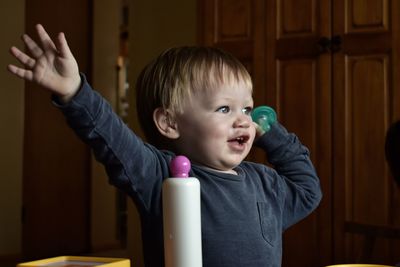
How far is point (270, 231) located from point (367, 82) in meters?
1.60

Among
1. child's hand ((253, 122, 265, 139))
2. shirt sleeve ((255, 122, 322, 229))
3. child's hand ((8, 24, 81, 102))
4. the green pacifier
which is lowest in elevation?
shirt sleeve ((255, 122, 322, 229))

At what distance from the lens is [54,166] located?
462 centimetres

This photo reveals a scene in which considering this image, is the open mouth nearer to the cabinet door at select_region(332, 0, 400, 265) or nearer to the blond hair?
→ the blond hair

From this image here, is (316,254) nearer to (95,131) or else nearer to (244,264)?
Result: (244,264)

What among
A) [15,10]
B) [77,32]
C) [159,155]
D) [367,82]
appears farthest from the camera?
[77,32]

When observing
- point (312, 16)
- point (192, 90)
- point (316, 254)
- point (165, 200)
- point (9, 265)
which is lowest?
point (9, 265)

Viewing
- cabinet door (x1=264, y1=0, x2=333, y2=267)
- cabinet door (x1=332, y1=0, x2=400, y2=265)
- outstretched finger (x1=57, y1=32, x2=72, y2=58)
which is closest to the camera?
outstretched finger (x1=57, y1=32, x2=72, y2=58)

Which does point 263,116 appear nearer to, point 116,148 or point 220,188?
point 220,188

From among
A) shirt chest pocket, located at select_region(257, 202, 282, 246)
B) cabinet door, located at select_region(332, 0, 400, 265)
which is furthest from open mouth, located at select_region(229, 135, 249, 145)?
cabinet door, located at select_region(332, 0, 400, 265)

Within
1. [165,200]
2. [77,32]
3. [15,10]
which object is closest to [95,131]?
[165,200]

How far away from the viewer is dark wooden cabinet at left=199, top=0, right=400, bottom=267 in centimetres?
245

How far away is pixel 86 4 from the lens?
4820 mm

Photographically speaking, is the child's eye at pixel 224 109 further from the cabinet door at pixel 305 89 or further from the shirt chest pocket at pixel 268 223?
the cabinet door at pixel 305 89

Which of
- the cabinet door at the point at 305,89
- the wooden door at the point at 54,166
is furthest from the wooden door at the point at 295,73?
the wooden door at the point at 54,166
